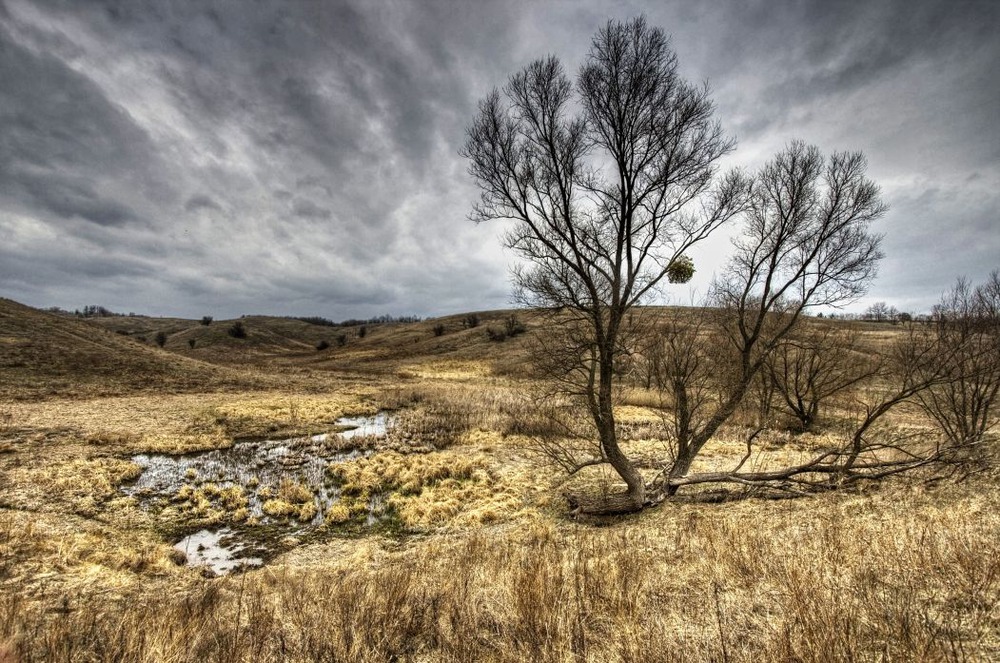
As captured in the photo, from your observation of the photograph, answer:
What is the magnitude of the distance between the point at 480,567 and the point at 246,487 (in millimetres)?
11366

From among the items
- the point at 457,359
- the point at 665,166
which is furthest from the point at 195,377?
the point at 665,166

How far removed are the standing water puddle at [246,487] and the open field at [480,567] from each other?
21 centimetres

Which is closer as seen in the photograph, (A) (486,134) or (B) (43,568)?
(B) (43,568)

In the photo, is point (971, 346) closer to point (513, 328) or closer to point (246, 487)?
point (246, 487)

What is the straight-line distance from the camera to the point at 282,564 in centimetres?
838

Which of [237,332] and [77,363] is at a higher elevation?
[237,332]

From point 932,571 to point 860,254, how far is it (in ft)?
33.7

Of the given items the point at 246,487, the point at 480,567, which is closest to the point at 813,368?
the point at 480,567

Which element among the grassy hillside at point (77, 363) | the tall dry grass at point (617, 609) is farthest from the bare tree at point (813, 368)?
the grassy hillside at point (77, 363)

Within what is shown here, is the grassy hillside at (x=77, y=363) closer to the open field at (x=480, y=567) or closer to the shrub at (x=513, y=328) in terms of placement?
the open field at (x=480, y=567)

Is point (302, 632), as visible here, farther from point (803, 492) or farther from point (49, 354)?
point (49, 354)

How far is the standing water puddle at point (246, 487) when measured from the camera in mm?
9422

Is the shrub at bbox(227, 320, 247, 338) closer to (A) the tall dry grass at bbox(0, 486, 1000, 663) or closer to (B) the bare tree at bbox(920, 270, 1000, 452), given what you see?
(A) the tall dry grass at bbox(0, 486, 1000, 663)

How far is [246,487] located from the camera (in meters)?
13.4
